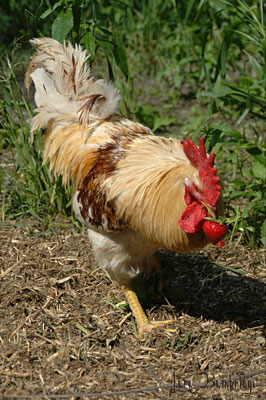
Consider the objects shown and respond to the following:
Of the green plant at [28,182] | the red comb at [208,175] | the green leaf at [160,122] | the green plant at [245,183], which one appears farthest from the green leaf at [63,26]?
the green leaf at [160,122]

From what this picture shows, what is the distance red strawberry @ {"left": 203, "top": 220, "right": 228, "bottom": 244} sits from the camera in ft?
9.03

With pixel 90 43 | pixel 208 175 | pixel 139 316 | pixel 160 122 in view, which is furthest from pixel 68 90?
pixel 160 122

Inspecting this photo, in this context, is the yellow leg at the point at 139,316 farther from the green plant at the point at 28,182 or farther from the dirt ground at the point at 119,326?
the green plant at the point at 28,182

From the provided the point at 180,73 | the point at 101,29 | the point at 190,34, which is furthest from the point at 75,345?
the point at 190,34

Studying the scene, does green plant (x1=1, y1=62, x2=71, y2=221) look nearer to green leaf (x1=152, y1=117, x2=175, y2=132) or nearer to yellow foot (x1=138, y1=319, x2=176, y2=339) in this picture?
yellow foot (x1=138, y1=319, x2=176, y2=339)

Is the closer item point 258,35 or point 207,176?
point 207,176

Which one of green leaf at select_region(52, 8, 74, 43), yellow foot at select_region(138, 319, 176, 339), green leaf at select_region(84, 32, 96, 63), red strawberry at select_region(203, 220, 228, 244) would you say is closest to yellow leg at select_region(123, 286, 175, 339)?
yellow foot at select_region(138, 319, 176, 339)

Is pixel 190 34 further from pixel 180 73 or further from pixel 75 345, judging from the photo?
pixel 75 345

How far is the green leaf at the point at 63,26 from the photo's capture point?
3.71m

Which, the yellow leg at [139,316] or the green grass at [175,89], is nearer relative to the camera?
the yellow leg at [139,316]

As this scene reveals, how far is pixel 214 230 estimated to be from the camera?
9.04 ft

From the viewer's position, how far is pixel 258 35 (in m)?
4.03

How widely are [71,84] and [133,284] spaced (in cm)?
149

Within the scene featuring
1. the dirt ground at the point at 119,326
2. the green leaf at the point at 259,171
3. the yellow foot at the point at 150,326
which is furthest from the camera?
the green leaf at the point at 259,171
